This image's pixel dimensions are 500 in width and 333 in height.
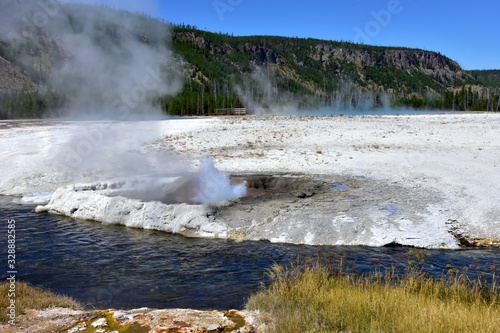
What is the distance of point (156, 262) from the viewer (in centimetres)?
794

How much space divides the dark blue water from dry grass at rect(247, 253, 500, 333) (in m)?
1.08

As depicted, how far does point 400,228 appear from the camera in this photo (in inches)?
371

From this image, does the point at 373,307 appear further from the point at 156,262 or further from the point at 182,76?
the point at 182,76

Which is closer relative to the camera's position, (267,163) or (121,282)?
(121,282)

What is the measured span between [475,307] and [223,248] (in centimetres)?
554

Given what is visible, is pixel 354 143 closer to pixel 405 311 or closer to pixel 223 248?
pixel 223 248

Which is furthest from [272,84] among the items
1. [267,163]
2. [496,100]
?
[267,163]

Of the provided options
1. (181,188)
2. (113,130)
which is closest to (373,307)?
(181,188)

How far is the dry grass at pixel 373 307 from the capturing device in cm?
399

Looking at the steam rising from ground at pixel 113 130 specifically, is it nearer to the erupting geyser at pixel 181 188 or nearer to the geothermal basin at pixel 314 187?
the erupting geyser at pixel 181 188

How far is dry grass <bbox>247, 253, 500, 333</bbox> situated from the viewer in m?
3.99

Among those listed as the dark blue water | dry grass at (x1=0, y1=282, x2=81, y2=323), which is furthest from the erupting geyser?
dry grass at (x1=0, y1=282, x2=81, y2=323)

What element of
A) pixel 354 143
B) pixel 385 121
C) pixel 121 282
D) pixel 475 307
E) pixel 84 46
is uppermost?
pixel 84 46

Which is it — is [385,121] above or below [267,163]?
above
